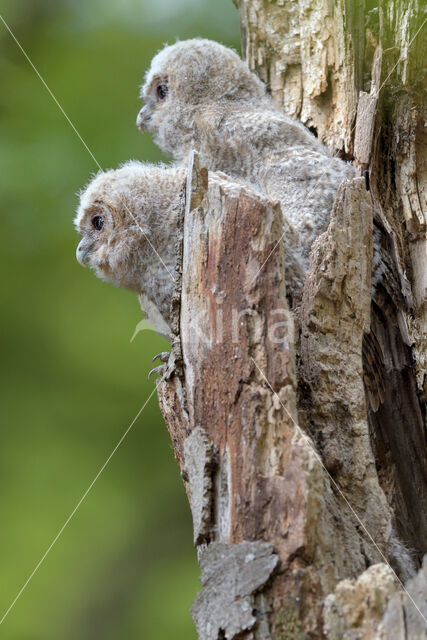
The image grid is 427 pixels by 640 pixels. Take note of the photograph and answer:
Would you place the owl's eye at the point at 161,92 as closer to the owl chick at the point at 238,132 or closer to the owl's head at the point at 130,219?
the owl chick at the point at 238,132

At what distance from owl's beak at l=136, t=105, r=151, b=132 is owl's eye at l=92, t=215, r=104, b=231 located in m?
0.80

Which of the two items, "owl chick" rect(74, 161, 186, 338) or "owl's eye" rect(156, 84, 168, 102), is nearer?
"owl chick" rect(74, 161, 186, 338)

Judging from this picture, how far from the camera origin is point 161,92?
9.91 ft

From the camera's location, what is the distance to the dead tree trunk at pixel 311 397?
4.36 feet

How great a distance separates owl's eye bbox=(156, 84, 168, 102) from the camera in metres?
2.99

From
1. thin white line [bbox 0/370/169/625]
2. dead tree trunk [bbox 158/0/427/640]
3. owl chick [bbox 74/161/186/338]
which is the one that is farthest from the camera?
thin white line [bbox 0/370/169/625]

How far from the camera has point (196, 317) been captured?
1688 mm

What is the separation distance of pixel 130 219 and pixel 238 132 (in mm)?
633

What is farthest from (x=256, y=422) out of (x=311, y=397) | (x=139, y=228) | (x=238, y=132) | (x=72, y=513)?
(x=72, y=513)

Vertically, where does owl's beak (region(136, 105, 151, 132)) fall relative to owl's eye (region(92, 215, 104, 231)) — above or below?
above

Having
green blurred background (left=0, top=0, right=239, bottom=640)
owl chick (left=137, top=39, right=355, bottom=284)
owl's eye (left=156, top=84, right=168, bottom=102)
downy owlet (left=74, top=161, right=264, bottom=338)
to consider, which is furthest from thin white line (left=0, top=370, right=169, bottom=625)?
owl's eye (left=156, top=84, right=168, bottom=102)

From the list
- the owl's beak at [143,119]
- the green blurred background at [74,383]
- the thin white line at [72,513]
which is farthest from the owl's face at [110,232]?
the owl's beak at [143,119]

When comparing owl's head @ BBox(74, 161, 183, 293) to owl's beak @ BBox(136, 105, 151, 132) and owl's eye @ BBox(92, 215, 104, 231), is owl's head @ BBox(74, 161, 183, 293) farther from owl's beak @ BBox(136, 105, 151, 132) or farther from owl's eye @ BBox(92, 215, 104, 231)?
owl's beak @ BBox(136, 105, 151, 132)

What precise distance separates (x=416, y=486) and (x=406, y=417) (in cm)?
21
